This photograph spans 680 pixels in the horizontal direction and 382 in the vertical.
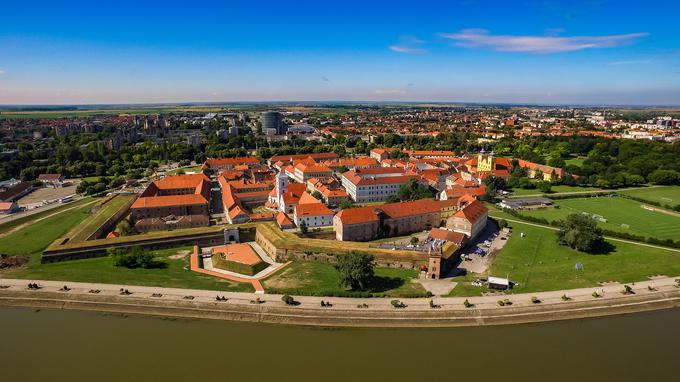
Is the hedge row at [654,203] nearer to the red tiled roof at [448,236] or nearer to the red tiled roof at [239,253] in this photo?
the red tiled roof at [448,236]

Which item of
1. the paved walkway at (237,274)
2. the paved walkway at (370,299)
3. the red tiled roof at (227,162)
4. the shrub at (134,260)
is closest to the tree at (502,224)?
the paved walkway at (370,299)

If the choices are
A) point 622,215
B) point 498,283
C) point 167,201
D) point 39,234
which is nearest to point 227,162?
point 167,201

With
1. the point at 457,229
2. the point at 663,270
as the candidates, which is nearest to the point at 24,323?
the point at 457,229

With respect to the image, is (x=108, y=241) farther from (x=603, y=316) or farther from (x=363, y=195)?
(x=603, y=316)

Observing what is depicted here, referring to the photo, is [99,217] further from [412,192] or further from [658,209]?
[658,209]

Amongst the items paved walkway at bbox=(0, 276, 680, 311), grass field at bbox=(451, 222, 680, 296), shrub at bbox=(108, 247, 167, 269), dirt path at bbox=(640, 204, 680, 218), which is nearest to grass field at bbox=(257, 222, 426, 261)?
grass field at bbox=(451, 222, 680, 296)

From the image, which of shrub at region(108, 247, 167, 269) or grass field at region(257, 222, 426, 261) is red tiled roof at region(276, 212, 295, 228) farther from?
shrub at region(108, 247, 167, 269)
